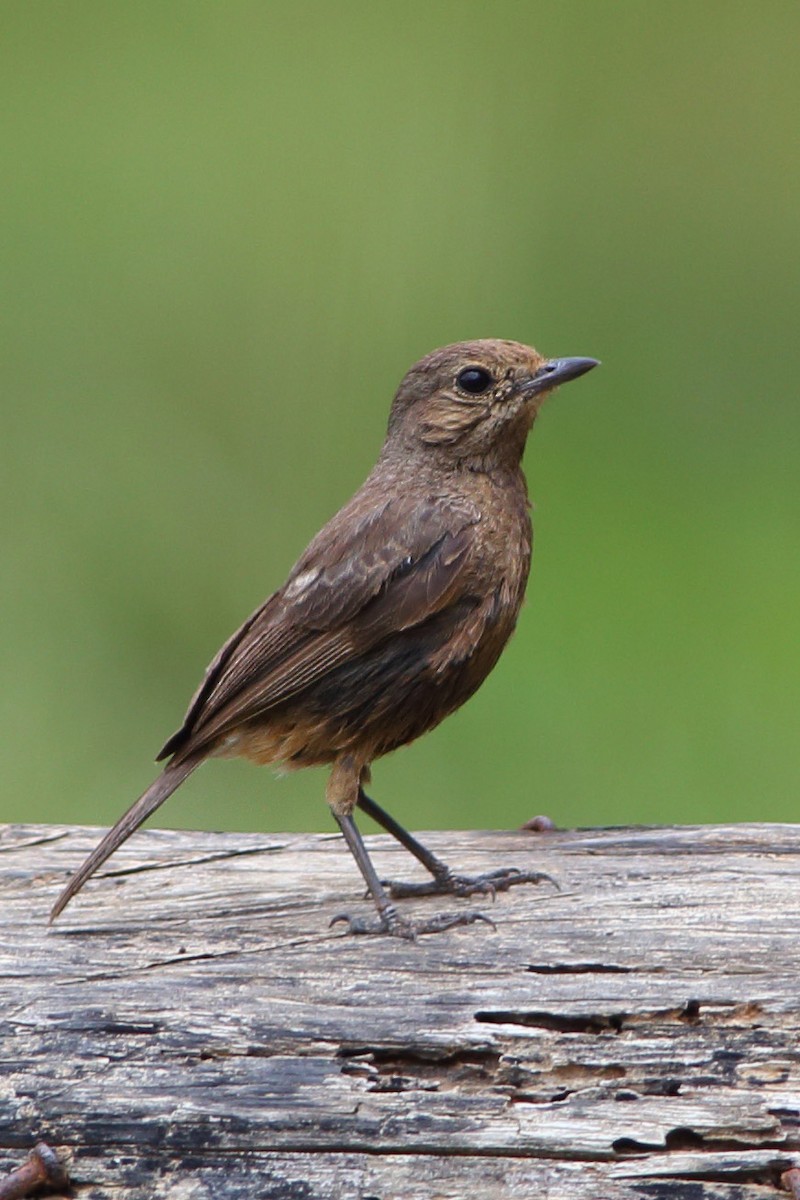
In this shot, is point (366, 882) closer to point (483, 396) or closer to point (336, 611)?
point (336, 611)

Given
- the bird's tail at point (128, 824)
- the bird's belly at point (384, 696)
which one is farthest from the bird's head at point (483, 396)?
the bird's tail at point (128, 824)

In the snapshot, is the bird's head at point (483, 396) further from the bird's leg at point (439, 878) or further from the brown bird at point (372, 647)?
the bird's leg at point (439, 878)

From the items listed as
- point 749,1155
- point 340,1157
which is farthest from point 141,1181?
point 749,1155

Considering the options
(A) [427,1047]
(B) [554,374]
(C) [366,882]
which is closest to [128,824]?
(C) [366,882]

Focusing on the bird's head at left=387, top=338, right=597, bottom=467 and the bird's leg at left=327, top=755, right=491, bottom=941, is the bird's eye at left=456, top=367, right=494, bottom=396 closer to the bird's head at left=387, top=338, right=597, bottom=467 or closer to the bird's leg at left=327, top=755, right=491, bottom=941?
the bird's head at left=387, top=338, right=597, bottom=467

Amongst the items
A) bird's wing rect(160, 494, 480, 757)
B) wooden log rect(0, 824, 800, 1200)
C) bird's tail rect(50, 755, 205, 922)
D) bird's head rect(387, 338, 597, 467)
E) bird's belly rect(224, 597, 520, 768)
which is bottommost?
wooden log rect(0, 824, 800, 1200)

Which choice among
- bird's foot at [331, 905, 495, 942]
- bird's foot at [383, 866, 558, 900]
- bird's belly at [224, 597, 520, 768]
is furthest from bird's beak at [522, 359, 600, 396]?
bird's foot at [331, 905, 495, 942]

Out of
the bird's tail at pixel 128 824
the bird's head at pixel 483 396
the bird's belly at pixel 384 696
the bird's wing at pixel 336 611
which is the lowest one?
the bird's tail at pixel 128 824
